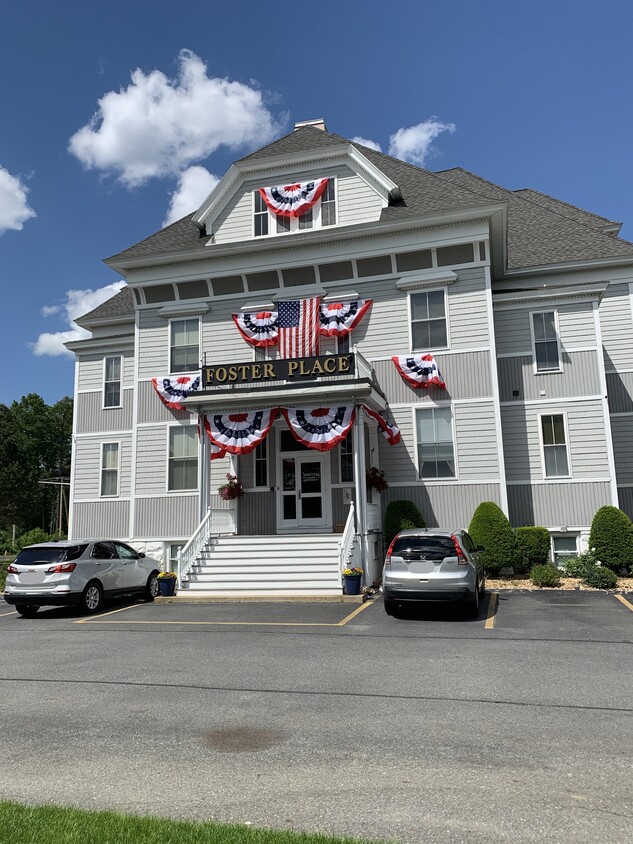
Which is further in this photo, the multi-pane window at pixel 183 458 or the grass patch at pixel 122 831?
the multi-pane window at pixel 183 458

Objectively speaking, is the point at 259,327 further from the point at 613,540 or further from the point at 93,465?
the point at 613,540

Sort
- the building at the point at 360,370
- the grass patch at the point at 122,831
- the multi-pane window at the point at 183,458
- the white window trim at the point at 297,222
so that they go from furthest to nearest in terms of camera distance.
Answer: the multi-pane window at the point at 183,458, the white window trim at the point at 297,222, the building at the point at 360,370, the grass patch at the point at 122,831

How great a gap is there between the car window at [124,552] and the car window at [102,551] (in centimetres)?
29

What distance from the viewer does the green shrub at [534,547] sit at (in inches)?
693

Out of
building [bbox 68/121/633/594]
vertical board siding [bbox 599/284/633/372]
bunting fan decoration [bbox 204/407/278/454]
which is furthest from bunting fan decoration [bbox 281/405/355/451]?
vertical board siding [bbox 599/284/633/372]

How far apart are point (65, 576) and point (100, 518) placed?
30.3ft

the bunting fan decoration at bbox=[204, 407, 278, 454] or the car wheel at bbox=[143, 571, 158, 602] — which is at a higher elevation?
the bunting fan decoration at bbox=[204, 407, 278, 454]

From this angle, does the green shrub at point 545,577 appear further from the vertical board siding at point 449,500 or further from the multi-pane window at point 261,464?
the multi-pane window at point 261,464

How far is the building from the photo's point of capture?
18281 mm

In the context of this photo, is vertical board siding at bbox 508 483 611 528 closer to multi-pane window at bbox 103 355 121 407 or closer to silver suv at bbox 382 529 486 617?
silver suv at bbox 382 529 486 617

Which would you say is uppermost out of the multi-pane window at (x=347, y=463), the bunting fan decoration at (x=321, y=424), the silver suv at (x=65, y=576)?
the bunting fan decoration at (x=321, y=424)

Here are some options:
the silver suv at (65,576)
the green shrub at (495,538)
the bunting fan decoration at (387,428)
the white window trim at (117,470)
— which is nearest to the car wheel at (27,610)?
the silver suv at (65,576)

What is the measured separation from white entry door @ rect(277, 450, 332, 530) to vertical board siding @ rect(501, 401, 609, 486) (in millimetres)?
5640

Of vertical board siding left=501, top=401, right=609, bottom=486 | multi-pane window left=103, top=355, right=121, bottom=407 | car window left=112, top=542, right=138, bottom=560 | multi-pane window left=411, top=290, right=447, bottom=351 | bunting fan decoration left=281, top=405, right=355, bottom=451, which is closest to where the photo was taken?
car window left=112, top=542, right=138, bottom=560
